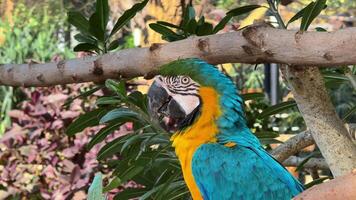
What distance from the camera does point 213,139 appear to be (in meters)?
1.04

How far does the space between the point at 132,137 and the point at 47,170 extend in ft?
4.16

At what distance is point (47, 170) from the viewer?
7.54ft

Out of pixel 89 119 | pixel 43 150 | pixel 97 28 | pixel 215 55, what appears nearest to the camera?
pixel 215 55

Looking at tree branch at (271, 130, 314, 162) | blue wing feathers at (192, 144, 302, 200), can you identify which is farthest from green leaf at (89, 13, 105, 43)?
tree branch at (271, 130, 314, 162)

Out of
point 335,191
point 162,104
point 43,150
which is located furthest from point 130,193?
point 43,150

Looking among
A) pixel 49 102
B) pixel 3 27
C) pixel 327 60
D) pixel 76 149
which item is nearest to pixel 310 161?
pixel 327 60

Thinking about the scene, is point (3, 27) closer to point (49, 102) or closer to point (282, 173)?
point (49, 102)

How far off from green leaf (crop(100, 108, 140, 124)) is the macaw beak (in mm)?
37

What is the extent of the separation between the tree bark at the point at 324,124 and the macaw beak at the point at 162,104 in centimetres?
20

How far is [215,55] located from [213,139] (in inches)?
7.9

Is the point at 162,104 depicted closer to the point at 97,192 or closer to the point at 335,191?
the point at 335,191

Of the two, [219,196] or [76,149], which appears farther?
[76,149]

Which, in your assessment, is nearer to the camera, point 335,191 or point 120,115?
point 335,191

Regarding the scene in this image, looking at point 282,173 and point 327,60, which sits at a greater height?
point 327,60
